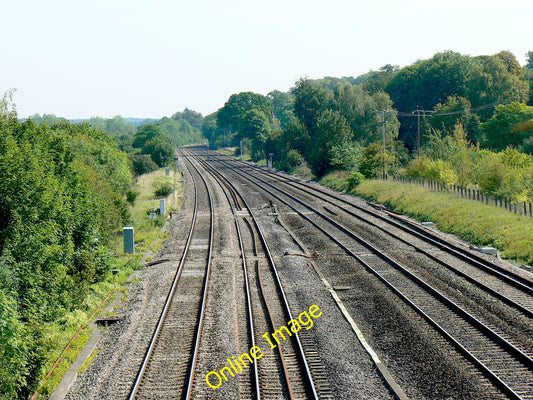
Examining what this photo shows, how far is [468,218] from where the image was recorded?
1086 inches

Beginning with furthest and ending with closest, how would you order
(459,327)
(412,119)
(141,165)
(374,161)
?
(412,119) → (141,165) → (374,161) → (459,327)

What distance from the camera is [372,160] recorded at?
48.9m

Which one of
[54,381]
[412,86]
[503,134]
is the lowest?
[54,381]

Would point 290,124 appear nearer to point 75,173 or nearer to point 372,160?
point 372,160

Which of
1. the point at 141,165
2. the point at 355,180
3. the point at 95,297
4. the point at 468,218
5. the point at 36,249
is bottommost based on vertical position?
the point at 95,297

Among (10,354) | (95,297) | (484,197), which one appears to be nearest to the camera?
(10,354)

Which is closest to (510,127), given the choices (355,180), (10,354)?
(355,180)

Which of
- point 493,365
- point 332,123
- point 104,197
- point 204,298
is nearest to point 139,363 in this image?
point 204,298

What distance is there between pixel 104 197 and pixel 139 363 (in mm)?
14612

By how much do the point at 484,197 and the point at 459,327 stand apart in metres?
19.5

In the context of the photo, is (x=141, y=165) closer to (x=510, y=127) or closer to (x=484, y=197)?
(x=510, y=127)

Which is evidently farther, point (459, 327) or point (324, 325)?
point (324, 325)

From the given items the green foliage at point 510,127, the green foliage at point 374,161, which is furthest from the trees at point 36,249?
the green foliage at point 510,127

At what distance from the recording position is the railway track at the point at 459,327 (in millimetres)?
11258
